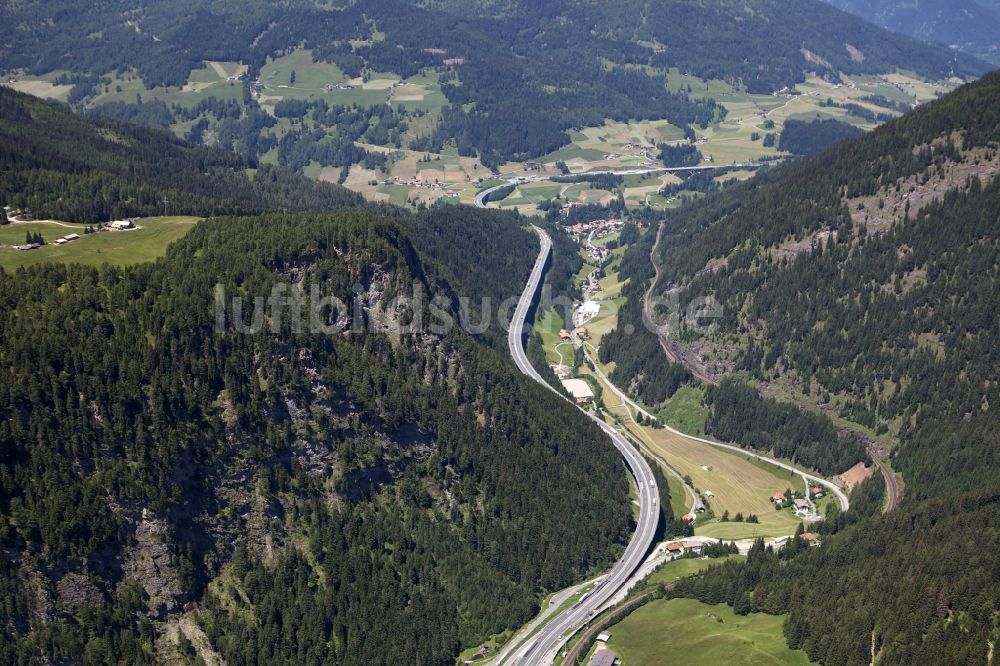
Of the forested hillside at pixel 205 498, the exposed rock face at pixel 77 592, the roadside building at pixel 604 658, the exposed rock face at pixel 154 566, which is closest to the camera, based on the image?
the exposed rock face at pixel 77 592

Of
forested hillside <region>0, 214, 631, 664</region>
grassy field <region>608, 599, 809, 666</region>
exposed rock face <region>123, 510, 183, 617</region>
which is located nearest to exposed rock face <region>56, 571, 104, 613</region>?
forested hillside <region>0, 214, 631, 664</region>

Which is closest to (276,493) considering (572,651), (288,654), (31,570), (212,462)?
(212,462)

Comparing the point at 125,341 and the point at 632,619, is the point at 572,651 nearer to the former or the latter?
the point at 632,619

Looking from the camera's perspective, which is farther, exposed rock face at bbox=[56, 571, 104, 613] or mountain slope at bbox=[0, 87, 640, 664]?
mountain slope at bbox=[0, 87, 640, 664]

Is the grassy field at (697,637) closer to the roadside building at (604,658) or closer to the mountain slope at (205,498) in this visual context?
the roadside building at (604,658)

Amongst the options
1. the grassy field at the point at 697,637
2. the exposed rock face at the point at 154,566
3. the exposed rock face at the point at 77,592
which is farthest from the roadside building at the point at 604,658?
the exposed rock face at the point at 77,592

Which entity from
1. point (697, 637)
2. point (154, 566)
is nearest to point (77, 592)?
point (154, 566)

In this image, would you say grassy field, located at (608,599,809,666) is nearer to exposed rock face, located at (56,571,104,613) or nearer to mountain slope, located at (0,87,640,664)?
mountain slope, located at (0,87,640,664)
